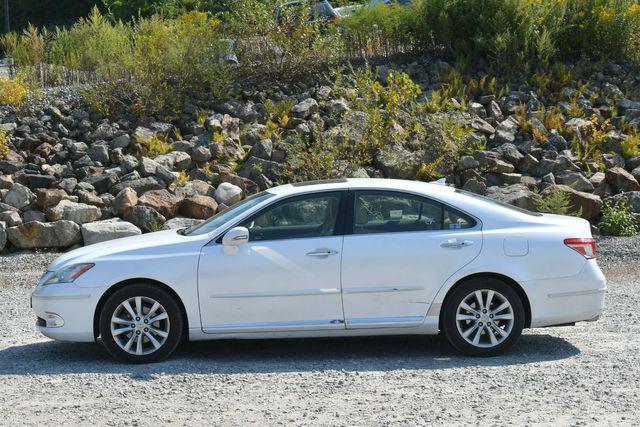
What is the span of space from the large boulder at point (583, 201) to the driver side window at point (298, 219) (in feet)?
21.8

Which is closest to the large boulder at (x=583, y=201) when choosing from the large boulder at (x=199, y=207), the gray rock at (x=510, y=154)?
the gray rock at (x=510, y=154)

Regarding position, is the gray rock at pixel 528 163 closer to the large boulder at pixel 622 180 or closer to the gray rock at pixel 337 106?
the large boulder at pixel 622 180

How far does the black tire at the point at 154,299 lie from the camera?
7961mm

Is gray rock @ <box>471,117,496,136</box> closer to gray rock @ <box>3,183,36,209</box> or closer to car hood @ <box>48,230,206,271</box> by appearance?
gray rock @ <box>3,183,36,209</box>

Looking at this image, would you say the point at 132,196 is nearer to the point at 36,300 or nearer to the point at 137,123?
the point at 137,123

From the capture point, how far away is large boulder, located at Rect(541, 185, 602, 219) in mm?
14094

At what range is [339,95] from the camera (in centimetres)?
1688

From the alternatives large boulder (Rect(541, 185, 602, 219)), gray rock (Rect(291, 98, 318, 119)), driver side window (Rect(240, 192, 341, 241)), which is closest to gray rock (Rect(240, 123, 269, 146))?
gray rock (Rect(291, 98, 318, 119))

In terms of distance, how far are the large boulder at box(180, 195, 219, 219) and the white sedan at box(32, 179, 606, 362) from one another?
563cm

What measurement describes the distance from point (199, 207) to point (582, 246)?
22.4ft

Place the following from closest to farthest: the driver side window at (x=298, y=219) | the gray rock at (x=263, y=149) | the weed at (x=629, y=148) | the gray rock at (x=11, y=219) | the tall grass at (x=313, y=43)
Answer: the driver side window at (x=298, y=219) < the gray rock at (x=11, y=219) < the gray rock at (x=263, y=149) < the weed at (x=629, y=148) < the tall grass at (x=313, y=43)

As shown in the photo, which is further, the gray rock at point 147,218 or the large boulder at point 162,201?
the large boulder at point 162,201

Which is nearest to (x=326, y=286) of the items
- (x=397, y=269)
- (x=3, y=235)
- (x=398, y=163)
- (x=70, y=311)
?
(x=397, y=269)

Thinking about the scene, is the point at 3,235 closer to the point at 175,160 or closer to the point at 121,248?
the point at 175,160
